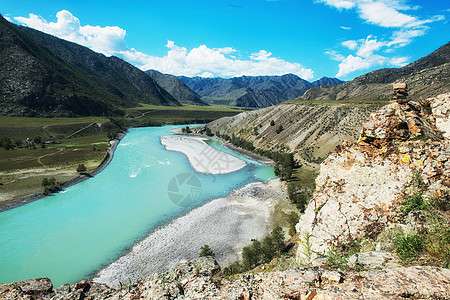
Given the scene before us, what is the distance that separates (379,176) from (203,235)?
75.1ft

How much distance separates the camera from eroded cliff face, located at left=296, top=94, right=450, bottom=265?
634 cm

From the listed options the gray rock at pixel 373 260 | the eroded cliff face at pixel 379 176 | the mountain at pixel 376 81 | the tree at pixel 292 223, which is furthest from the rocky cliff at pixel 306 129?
the mountain at pixel 376 81

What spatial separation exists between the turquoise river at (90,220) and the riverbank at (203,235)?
179 centimetres

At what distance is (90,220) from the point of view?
102 ft

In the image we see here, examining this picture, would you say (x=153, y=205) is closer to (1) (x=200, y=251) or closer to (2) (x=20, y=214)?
(1) (x=200, y=251)

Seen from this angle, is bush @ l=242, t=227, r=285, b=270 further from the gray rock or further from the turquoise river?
the gray rock

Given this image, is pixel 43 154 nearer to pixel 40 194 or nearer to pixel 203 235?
pixel 40 194

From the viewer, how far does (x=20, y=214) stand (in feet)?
107

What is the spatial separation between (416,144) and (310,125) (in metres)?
66.4

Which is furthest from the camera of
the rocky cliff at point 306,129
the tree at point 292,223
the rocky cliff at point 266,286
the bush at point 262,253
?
the rocky cliff at point 306,129

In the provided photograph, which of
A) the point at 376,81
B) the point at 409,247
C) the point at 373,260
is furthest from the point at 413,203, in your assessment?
the point at 376,81

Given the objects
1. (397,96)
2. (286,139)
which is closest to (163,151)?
(286,139)

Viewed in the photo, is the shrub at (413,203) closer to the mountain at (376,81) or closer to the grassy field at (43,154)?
the grassy field at (43,154)

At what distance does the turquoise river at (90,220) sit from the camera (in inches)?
900
